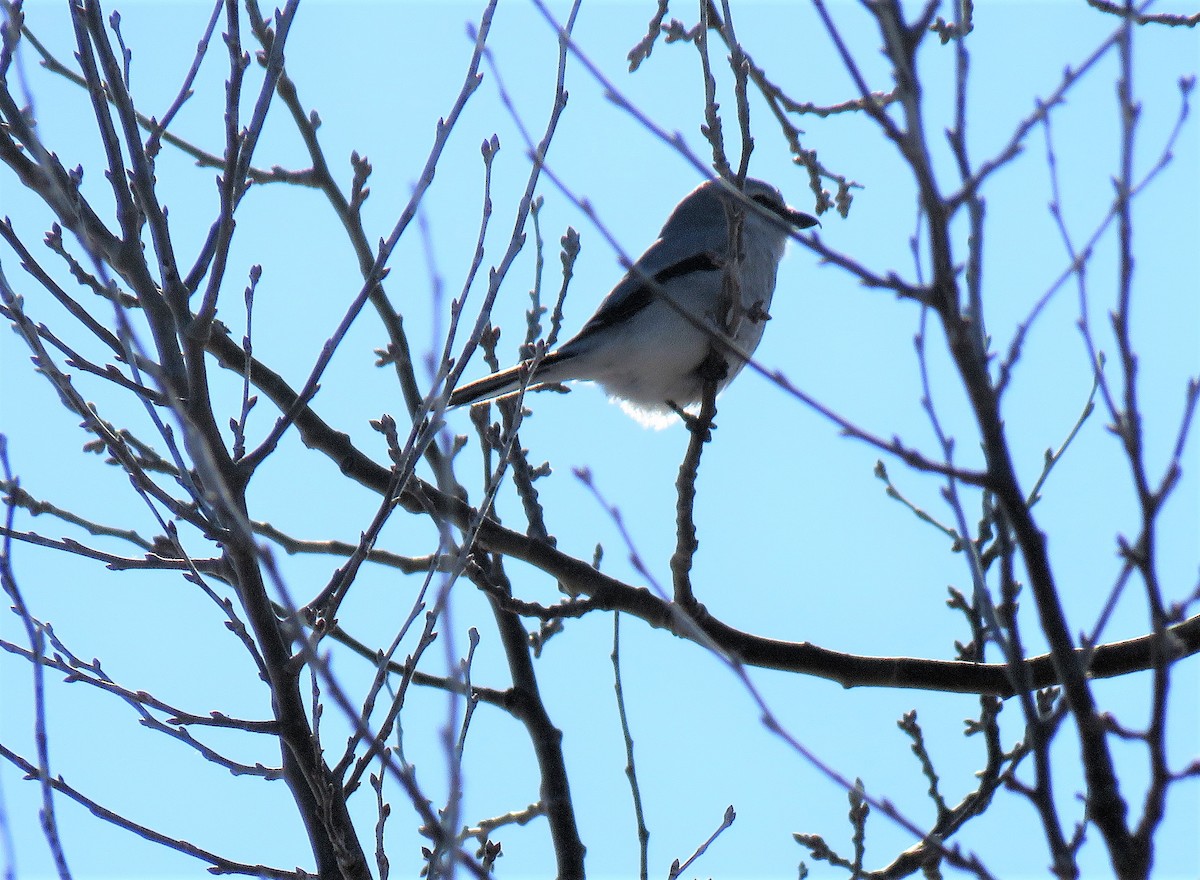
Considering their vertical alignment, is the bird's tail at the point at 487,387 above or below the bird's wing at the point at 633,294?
below

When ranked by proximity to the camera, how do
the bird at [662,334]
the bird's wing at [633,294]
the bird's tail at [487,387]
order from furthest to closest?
1. the bird's wing at [633,294]
2. the bird at [662,334]
3. the bird's tail at [487,387]

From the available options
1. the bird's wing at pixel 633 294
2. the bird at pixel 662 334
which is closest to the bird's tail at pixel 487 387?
the bird at pixel 662 334

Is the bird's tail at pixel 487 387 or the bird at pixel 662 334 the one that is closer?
the bird's tail at pixel 487 387

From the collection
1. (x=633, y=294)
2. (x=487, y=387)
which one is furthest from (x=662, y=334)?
(x=487, y=387)

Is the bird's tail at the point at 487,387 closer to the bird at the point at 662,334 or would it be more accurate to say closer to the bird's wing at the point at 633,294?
the bird at the point at 662,334

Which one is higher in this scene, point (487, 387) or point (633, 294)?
point (633, 294)

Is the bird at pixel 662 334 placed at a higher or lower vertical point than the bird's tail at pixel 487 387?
higher

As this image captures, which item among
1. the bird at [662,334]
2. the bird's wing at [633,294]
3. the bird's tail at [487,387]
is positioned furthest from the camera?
the bird's wing at [633,294]

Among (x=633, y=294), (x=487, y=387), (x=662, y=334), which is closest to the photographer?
(x=487, y=387)

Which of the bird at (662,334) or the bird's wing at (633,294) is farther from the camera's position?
the bird's wing at (633,294)

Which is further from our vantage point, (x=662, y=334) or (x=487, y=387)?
(x=662, y=334)

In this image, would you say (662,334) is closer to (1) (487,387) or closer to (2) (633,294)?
(2) (633,294)

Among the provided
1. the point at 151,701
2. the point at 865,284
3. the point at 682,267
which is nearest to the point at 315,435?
the point at 151,701

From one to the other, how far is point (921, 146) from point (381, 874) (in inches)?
65.1
